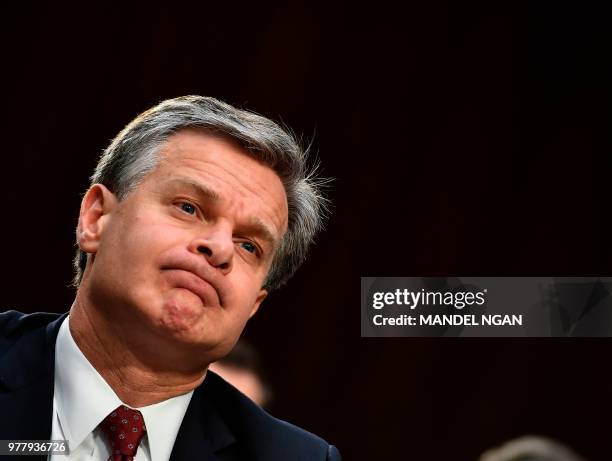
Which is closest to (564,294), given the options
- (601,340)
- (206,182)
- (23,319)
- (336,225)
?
(601,340)

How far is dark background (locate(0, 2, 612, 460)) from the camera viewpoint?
2629mm

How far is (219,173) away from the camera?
1604 millimetres

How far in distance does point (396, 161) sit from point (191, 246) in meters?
1.36

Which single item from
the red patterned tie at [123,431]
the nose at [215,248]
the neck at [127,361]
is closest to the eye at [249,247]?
the nose at [215,248]

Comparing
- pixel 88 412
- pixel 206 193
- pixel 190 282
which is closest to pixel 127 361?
pixel 88 412

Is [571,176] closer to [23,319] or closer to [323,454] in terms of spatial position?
[323,454]

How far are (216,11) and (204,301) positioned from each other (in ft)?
4.89

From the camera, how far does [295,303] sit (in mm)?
2771

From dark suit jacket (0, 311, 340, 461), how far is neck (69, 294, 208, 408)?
0.07 meters

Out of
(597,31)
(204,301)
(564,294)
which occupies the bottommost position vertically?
(204,301)

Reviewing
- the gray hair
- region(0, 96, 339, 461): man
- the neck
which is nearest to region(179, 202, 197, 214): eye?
region(0, 96, 339, 461): man

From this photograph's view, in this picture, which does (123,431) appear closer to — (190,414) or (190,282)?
(190,414)

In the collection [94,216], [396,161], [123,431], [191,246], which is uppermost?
[396,161]

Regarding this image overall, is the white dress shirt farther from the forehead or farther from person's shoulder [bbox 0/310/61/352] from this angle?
the forehead
